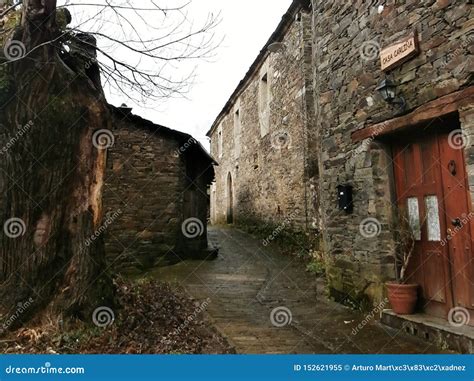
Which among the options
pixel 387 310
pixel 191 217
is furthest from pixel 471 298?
pixel 191 217

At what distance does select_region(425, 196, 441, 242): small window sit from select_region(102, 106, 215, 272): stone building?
5395 mm

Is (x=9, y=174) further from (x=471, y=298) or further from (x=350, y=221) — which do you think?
(x=471, y=298)

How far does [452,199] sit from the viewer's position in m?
3.76

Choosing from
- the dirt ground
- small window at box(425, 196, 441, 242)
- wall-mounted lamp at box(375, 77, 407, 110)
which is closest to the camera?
the dirt ground

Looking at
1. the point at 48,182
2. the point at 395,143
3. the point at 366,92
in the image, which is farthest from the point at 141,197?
the point at 395,143

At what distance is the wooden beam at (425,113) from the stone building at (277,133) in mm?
3949

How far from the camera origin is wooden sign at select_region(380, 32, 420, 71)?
397cm

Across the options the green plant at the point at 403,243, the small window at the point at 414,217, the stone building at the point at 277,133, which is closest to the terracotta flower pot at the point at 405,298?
the green plant at the point at 403,243

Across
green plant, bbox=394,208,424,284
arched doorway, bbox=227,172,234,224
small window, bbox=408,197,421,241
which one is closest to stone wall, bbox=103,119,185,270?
green plant, bbox=394,208,424,284

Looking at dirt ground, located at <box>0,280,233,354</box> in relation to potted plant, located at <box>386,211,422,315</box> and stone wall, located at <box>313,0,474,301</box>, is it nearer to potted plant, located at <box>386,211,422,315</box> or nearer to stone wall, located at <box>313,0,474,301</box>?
potted plant, located at <box>386,211,422,315</box>

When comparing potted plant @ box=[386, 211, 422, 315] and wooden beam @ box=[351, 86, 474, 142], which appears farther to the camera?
potted plant @ box=[386, 211, 422, 315]

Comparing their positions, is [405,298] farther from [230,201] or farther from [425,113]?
[230,201]

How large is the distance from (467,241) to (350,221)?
161cm

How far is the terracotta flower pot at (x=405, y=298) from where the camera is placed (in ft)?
13.2
